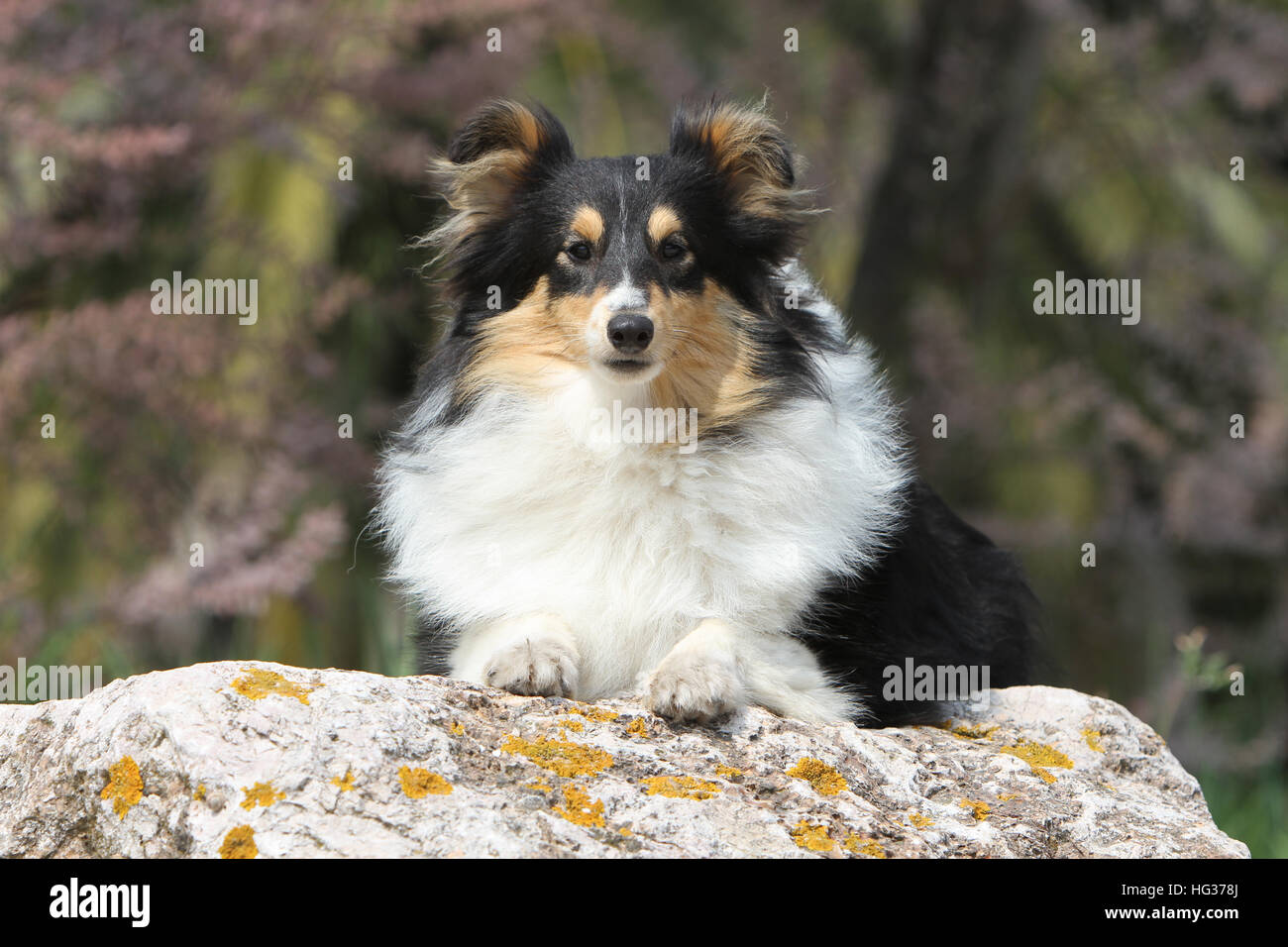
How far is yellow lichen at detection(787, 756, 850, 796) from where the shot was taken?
12.5 feet

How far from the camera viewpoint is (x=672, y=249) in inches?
188

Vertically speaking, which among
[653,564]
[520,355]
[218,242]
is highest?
[218,242]

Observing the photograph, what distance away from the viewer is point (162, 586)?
24.2 feet

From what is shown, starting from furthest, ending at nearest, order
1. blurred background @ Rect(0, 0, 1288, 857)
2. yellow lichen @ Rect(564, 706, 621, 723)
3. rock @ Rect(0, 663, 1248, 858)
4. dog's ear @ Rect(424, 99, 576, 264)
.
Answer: blurred background @ Rect(0, 0, 1288, 857), dog's ear @ Rect(424, 99, 576, 264), yellow lichen @ Rect(564, 706, 621, 723), rock @ Rect(0, 663, 1248, 858)

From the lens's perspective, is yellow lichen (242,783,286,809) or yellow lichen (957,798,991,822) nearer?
yellow lichen (242,783,286,809)

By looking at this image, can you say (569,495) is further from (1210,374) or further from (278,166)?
(1210,374)

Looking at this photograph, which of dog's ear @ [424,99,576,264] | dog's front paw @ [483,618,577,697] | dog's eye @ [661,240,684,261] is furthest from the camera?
dog's ear @ [424,99,576,264]

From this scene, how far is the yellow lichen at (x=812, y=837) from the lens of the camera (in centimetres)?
351

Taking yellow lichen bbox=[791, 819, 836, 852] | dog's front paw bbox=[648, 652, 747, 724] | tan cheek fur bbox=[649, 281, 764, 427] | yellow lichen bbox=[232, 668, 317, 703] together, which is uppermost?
tan cheek fur bbox=[649, 281, 764, 427]

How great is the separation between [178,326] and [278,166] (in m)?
2.72

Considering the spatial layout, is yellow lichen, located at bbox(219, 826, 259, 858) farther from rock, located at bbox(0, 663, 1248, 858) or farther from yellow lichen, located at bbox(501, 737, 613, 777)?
yellow lichen, located at bbox(501, 737, 613, 777)

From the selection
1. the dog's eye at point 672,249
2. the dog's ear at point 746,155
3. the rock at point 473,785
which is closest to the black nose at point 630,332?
the dog's eye at point 672,249

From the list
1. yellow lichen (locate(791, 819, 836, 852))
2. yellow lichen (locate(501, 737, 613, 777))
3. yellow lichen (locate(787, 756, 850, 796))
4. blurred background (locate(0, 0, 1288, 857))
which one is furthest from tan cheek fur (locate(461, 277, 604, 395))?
yellow lichen (locate(791, 819, 836, 852))

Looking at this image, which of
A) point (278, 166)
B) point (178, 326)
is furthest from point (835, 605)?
point (278, 166)
